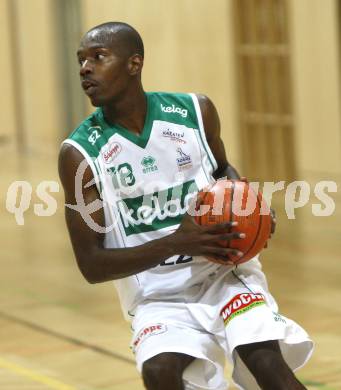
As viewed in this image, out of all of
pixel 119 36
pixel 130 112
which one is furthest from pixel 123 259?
pixel 119 36

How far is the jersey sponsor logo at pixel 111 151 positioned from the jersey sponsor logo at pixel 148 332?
70cm

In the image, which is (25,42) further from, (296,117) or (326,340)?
(326,340)

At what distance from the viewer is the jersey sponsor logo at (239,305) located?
4.30 meters

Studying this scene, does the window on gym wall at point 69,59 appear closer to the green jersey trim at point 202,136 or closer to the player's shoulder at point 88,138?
the green jersey trim at point 202,136

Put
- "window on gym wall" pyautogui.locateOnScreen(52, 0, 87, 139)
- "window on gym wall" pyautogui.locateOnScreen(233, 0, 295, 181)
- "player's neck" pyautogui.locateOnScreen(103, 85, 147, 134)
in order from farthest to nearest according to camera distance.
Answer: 1. "window on gym wall" pyautogui.locateOnScreen(52, 0, 87, 139)
2. "window on gym wall" pyautogui.locateOnScreen(233, 0, 295, 181)
3. "player's neck" pyautogui.locateOnScreen(103, 85, 147, 134)

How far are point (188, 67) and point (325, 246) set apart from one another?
5416 mm

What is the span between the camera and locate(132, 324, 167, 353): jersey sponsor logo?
4.30 meters

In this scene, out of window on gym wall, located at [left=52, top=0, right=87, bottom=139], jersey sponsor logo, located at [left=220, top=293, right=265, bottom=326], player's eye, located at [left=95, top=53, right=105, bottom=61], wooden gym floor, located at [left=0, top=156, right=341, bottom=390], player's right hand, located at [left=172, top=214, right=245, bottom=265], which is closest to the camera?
player's right hand, located at [left=172, top=214, right=245, bottom=265]

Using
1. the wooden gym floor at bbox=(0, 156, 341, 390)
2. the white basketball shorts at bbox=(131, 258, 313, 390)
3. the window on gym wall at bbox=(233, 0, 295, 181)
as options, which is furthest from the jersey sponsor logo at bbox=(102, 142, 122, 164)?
the window on gym wall at bbox=(233, 0, 295, 181)

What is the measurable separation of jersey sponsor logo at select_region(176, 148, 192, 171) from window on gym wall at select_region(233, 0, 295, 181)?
8455 millimetres

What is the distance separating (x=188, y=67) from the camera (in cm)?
1434

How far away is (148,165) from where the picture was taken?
177 inches

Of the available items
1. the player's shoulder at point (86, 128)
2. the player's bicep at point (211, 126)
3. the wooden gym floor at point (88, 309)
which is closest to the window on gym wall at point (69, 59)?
the wooden gym floor at point (88, 309)

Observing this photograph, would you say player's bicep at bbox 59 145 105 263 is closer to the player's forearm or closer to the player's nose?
the player's forearm
